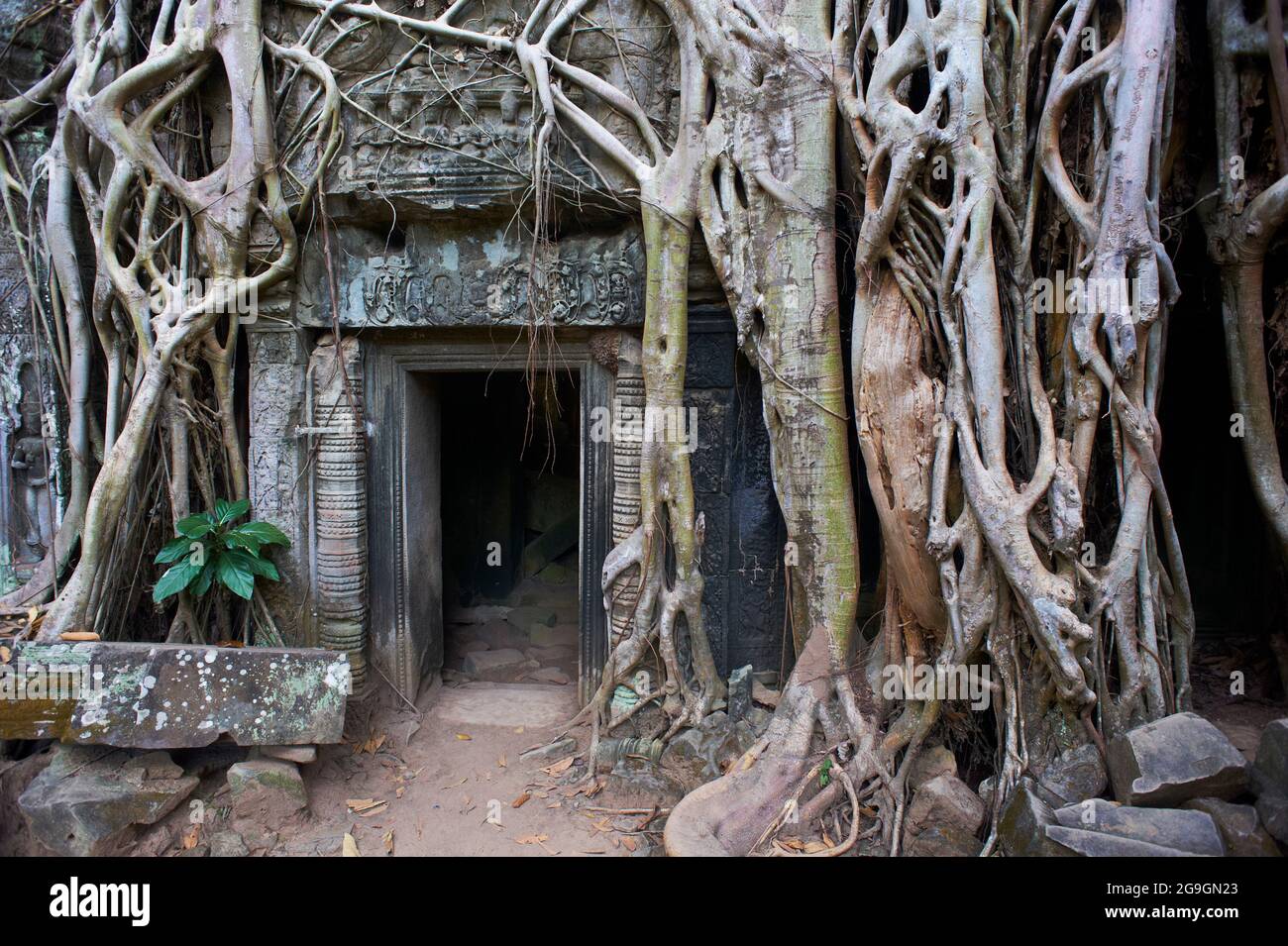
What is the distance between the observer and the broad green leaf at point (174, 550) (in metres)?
3.41

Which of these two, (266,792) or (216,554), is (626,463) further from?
(266,792)

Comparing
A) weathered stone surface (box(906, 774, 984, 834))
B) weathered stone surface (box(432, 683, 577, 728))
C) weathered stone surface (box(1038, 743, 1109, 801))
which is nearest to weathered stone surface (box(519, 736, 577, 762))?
weathered stone surface (box(432, 683, 577, 728))

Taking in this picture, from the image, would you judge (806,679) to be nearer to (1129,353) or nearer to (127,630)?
(1129,353)

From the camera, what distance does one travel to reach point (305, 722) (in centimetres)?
309

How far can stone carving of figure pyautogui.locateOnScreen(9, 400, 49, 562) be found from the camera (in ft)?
12.6

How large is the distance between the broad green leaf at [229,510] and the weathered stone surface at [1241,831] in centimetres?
390

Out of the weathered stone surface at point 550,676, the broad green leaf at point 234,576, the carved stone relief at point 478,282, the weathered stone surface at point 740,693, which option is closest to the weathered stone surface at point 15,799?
the broad green leaf at point 234,576

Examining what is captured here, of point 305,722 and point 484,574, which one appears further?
point 484,574

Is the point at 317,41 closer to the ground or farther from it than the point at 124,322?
farther from it

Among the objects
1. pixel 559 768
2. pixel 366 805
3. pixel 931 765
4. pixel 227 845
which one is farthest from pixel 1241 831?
pixel 227 845

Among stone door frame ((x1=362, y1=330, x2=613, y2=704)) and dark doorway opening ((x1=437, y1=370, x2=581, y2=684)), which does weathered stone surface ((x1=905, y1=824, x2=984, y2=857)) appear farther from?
dark doorway opening ((x1=437, y1=370, x2=581, y2=684))

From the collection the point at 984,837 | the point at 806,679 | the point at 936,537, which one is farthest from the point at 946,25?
the point at 984,837

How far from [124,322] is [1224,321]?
485 centimetres

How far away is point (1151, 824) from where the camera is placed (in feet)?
7.25
